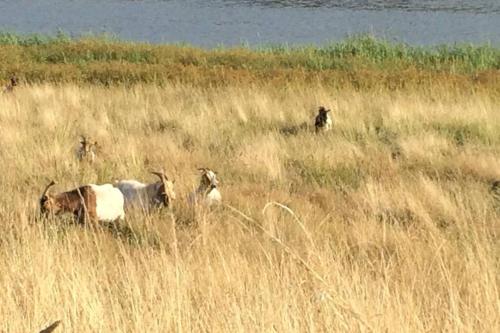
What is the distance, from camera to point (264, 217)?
624 cm

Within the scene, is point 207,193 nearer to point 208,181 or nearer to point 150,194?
point 208,181

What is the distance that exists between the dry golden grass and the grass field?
0.07 feet

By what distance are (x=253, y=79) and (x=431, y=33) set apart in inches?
783

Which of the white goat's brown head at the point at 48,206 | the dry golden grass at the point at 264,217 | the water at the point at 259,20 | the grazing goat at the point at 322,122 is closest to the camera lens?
the dry golden grass at the point at 264,217

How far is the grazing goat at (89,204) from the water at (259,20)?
23397mm

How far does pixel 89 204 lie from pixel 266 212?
1381 millimetres

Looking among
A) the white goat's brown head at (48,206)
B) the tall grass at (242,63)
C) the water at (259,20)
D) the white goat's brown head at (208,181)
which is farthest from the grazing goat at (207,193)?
the water at (259,20)

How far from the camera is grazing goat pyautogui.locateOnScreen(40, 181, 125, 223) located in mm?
6078

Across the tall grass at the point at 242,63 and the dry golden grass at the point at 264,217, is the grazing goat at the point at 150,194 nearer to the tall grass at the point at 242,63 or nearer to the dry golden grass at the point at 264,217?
the dry golden grass at the point at 264,217

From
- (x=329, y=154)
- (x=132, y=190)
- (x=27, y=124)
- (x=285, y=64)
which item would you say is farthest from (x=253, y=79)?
(x=132, y=190)

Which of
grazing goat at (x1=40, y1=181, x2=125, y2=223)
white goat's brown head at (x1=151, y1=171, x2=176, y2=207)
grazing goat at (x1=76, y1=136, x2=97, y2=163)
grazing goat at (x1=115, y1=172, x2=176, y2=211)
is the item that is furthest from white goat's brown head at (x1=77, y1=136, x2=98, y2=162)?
grazing goat at (x1=40, y1=181, x2=125, y2=223)

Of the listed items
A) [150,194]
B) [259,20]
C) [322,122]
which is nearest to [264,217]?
[150,194]

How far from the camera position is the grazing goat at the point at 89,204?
6.08 metres

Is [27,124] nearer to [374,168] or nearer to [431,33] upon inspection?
[374,168]
